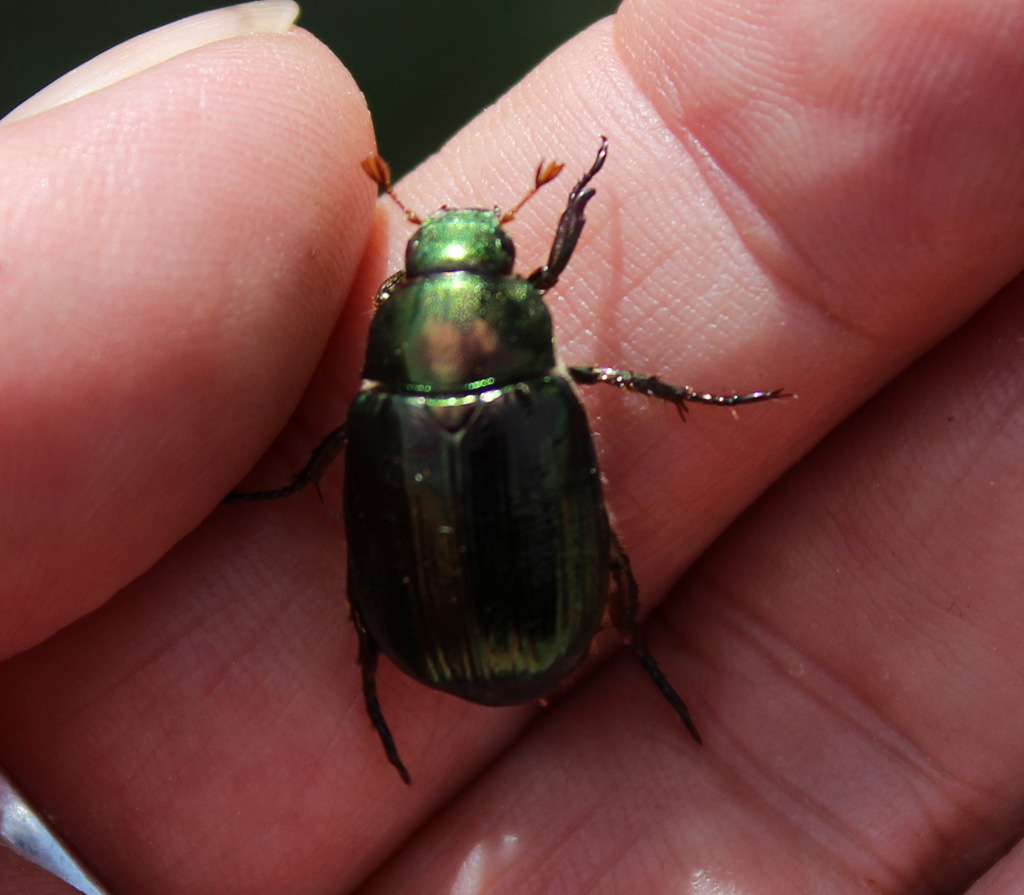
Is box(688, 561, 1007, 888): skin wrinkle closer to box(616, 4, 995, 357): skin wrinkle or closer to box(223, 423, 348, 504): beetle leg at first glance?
box(616, 4, 995, 357): skin wrinkle

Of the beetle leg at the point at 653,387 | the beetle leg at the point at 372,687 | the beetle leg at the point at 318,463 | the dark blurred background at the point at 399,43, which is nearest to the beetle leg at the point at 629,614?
the beetle leg at the point at 653,387

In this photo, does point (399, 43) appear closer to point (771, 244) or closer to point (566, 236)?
point (566, 236)

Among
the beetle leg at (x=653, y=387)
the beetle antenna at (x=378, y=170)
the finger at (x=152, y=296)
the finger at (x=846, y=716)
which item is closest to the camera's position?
the finger at (x=152, y=296)

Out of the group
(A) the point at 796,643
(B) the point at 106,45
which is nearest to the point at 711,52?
(A) the point at 796,643

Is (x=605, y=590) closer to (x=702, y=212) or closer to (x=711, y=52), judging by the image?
(x=702, y=212)

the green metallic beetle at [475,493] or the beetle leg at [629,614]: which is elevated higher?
the green metallic beetle at [475,493]

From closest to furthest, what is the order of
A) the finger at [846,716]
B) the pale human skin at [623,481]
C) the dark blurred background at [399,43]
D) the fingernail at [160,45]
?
the pale human skin at [623,481], the fingernail at [160,45], the finger at [846,716], the dark blurred background at [399,43]

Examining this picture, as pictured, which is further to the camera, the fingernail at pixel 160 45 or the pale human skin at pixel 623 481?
the fingernail at pixel 160 45

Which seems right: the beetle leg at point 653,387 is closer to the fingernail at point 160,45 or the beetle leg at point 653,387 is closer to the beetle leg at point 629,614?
the beetle leg at point 629,614
